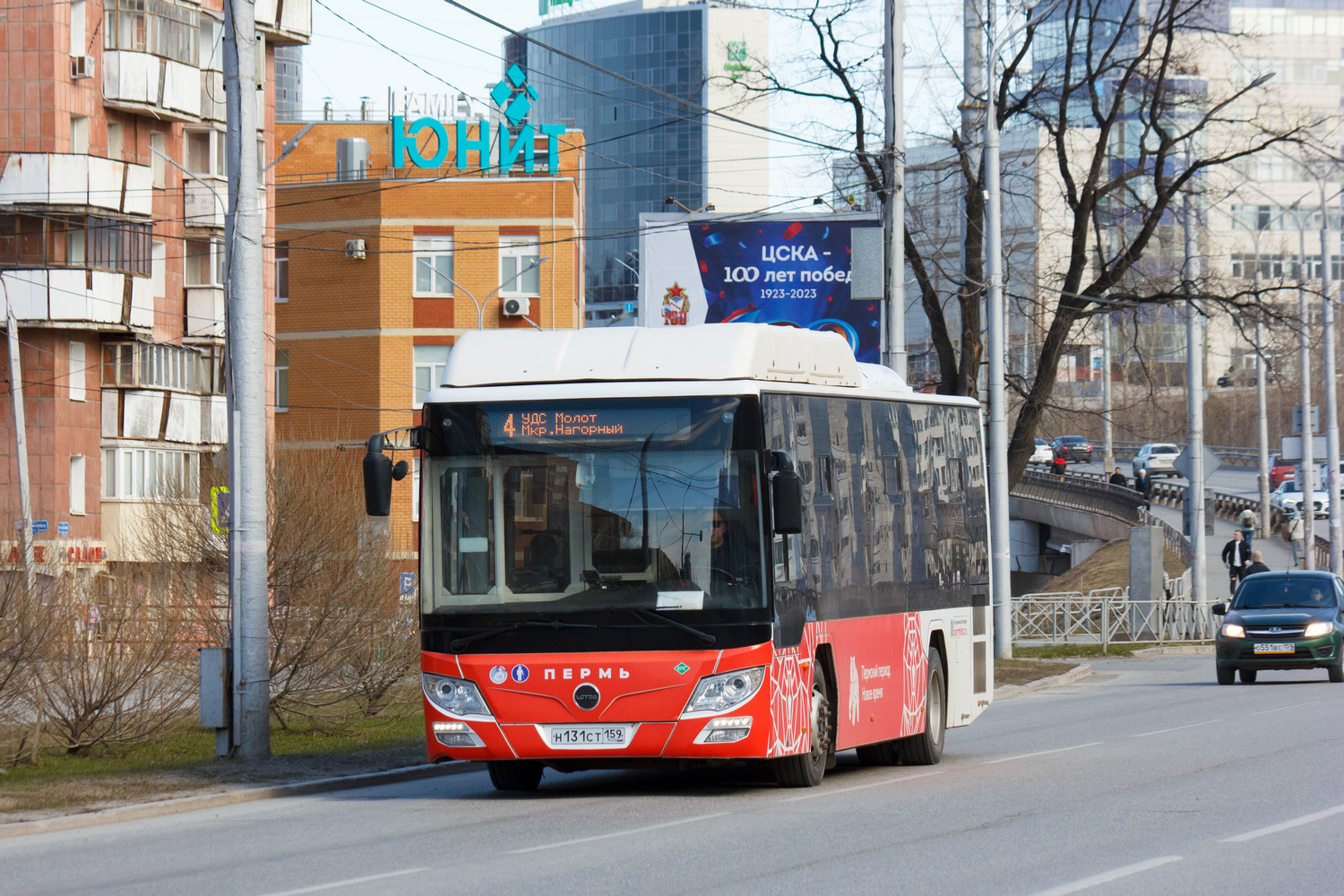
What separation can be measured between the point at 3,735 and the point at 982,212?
24386mm

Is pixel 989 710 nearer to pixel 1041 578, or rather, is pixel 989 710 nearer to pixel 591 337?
pixel 591 337

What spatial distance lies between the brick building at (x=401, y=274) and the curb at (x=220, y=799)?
48.0 m

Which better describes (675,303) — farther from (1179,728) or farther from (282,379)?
(282,379)

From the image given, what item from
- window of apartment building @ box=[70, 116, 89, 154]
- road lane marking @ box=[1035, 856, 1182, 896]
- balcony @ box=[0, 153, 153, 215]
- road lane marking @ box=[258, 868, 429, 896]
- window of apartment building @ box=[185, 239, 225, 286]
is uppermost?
window of apartment building @ box=[70, 116, 89, 154]

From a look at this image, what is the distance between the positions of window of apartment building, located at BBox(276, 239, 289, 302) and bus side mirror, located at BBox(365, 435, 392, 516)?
54.2 m

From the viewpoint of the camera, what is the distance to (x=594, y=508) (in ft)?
44.0

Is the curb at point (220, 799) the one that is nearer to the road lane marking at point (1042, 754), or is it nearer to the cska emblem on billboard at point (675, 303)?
the road lane marking at point (1042, 754)

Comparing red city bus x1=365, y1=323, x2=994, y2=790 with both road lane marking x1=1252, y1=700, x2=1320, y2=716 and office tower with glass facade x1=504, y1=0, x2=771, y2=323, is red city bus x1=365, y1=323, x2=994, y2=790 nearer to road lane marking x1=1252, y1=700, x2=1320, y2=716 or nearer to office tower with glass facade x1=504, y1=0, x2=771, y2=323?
road lane marking x1=1252, y1=700, x2=1320, y2=716

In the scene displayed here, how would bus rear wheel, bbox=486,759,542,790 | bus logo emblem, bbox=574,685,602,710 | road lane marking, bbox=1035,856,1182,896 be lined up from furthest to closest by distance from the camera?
bus rear wheel, bbox=486,759,542,790, bus logo emblem, bbox=574,685,602,710, road lane marking, bbox=1035,856,1182,896

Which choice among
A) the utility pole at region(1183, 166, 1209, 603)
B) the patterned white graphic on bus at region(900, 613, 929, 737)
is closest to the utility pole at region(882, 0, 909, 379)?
the patterned white graphic on bus at region(900, 613, 929, 737)

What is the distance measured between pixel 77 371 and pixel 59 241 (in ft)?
10.7

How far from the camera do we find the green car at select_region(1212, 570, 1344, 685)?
90.6 ft

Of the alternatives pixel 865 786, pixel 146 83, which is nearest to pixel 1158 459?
pixel 146 83

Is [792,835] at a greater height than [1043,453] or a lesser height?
lesser
